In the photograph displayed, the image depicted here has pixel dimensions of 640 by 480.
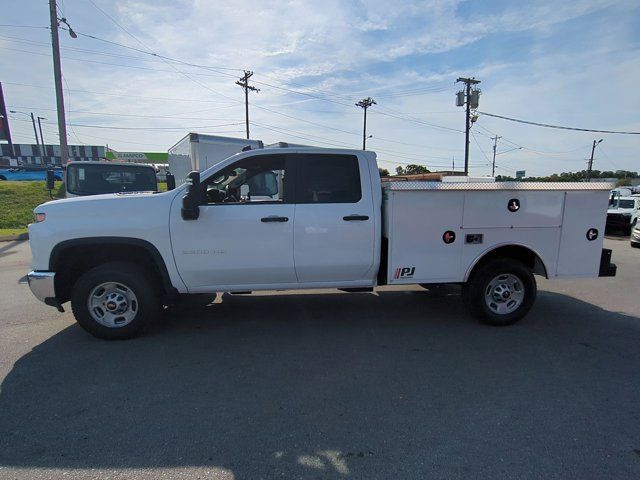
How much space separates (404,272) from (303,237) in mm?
1289

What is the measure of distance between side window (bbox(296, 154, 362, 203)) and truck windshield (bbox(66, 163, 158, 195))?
602 cm

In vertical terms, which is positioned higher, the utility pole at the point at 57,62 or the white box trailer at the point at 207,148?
the utility pole at the point at 57,62

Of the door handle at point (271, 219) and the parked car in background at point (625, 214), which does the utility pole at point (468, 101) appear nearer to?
the parked car in background at point (625, 214)

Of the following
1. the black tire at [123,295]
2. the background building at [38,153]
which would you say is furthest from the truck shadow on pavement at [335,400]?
the background building at [38,153]

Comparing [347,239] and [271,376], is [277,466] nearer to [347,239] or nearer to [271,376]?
[271,376]

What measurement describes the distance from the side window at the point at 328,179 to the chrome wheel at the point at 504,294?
6.75 feet

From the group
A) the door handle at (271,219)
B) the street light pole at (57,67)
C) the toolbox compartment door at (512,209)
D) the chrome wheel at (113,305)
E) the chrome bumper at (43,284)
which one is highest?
the street light pole at (57,67)

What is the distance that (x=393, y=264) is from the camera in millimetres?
4586

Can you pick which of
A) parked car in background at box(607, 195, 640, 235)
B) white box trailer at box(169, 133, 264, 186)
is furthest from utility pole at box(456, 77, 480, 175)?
white box trailer at box(169, 133, 264, 186)

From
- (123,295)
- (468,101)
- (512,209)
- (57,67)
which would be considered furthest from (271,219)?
(468,101)

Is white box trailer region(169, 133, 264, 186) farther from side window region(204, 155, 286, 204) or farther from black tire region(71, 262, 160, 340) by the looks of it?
black tire region(71, 262, 160, 340)

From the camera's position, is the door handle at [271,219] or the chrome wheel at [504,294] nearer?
the door handle at [271,219]

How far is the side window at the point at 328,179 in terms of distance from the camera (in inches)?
174

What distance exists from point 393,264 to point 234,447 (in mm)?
2663
